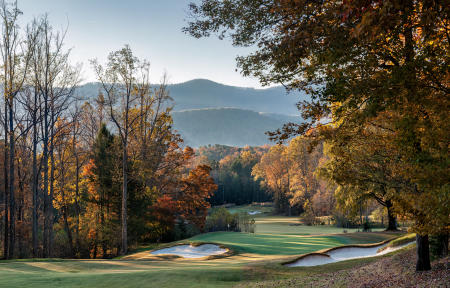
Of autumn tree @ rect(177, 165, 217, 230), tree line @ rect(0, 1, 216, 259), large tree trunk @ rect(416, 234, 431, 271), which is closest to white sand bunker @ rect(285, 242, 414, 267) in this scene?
large tree trunk @ rect(416, 234, 431, 271)

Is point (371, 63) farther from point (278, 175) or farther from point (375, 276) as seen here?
point (278, 175)

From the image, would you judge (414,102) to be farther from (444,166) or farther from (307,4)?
(307,4)

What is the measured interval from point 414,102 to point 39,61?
21.9 meters

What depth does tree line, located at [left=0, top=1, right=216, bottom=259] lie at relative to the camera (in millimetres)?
20438

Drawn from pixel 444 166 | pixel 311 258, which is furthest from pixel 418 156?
pixel 311 258

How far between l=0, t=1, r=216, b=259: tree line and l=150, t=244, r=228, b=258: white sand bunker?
4.33 meters

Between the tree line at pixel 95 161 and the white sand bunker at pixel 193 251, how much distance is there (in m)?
4.33

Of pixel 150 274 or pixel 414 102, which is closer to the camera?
pixel 414 102

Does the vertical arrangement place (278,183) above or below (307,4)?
below

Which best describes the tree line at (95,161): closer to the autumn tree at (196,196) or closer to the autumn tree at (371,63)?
the autumn tree at (196,196)

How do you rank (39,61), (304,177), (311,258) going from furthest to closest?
1. (304,177)
2. (39,61)
3. (311,258)

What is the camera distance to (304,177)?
4959cm

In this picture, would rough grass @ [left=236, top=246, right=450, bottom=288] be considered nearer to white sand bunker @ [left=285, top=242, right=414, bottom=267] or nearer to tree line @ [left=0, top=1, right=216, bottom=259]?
white sand bunker @ [left=285, top=242, right=414, bottom=267]

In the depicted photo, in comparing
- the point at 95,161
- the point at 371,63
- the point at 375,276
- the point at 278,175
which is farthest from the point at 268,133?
the point at 278,175
